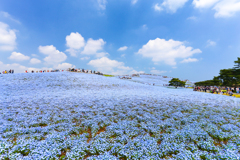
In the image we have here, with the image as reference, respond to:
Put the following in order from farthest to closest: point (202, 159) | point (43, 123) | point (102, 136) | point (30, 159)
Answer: point (43, 123)
point (102, 136)
point (202, 159)
point (30, 159)

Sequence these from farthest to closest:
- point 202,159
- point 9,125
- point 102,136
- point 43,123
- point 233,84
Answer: point 233,84 → point 43,123 → point 9,125 → point 102,136 → point 202,159

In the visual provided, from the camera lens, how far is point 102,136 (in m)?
7.31

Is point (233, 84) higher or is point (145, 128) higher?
point (233, 84)

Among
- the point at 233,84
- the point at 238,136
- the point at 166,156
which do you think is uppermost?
the point at 233,84

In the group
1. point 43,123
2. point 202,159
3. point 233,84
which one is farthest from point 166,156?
point 233,84

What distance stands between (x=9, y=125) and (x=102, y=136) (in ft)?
24.8

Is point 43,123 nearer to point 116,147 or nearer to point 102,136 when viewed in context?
point 102,136

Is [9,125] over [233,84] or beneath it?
beneath

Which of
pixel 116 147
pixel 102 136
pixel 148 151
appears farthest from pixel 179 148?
pixel 102 136

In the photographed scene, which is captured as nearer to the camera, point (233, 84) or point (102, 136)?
point (102, 136)

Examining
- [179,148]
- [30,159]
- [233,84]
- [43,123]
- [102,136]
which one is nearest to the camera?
[30,159]

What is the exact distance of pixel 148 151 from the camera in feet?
19.0

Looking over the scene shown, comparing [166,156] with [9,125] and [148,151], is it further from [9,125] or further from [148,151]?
[9,125]

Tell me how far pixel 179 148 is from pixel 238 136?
5.13 m
